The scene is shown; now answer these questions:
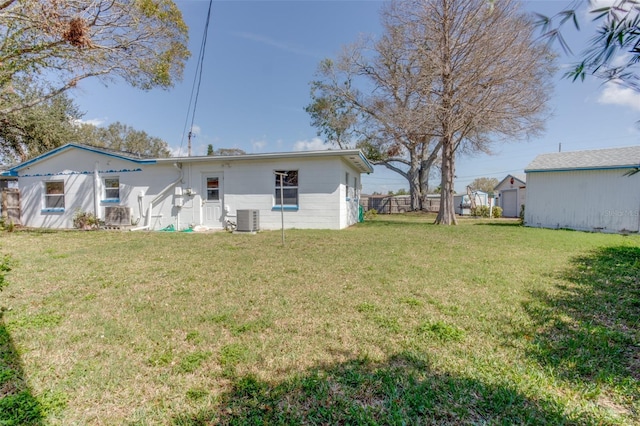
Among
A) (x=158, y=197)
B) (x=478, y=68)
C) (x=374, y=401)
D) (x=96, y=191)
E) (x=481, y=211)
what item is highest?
(x=478, y=68)

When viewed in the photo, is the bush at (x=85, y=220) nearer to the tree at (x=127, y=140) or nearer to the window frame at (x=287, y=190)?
the window frame at (x=287, y=190)

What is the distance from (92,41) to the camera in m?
8.78

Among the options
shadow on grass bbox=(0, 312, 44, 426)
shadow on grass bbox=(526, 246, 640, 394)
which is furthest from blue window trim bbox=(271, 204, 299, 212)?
shadow on grass bbox=(0, 312, 44, 426)

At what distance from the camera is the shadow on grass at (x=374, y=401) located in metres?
1.71

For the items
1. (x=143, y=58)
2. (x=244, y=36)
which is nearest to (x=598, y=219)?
(x=244, y=36)

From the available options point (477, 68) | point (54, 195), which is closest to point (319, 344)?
point (477, 68)

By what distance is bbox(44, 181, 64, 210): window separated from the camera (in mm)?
12648

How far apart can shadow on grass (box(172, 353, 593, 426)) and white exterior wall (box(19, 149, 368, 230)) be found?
863 centimetres

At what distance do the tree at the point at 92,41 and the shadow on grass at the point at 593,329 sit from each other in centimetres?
1133

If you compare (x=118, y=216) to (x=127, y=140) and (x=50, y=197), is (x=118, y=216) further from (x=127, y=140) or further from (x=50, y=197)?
(x=127, y=140)

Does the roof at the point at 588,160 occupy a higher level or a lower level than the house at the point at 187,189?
higher

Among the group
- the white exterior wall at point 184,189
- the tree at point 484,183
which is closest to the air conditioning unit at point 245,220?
the white exterior wall at point 184,189

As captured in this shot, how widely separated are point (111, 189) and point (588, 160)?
67.6ft

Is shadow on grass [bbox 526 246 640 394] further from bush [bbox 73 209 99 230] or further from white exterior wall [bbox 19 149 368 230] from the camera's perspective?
bush [bbox 73 209 99 230]
